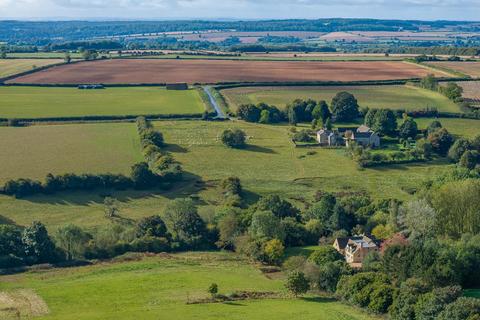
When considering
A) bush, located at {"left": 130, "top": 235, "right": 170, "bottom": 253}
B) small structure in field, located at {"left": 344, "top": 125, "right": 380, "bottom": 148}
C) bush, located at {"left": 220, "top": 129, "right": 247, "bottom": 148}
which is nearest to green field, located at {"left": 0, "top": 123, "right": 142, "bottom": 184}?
bush, located at {"left": 220, "top": 129, "right": 247, "bottom": 148}

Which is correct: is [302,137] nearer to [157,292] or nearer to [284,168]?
[284,168]

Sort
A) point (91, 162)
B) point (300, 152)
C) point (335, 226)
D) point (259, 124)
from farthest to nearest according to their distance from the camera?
point (259, 124) < point (300, 152) < point (91, 162) < point (335, 226)

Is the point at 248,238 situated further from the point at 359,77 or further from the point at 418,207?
the point at 359,77

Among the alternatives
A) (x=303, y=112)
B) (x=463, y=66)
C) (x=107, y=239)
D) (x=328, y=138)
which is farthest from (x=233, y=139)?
(x=463, y=66)

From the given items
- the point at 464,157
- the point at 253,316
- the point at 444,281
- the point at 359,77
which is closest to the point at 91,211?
the point at 253,316

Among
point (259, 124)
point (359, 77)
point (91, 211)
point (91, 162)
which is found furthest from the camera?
point (359, 77)

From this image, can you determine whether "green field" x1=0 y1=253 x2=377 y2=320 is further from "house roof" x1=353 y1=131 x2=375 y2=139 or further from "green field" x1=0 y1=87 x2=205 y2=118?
"green field" x1=0 y1=87 x2=205 y2=118

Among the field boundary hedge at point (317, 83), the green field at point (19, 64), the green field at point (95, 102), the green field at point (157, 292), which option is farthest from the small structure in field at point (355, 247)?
the green field at point (19, 64)

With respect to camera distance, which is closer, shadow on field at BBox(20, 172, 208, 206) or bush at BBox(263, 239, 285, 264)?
bush at BBox(263, 239, 285, 264)
